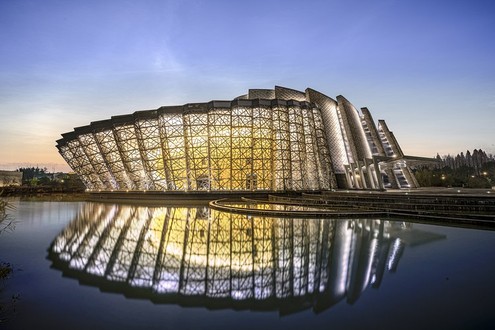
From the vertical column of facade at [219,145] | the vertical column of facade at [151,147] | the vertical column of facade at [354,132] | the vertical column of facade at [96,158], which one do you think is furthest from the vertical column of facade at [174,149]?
the vertical column of facade at [354,132]

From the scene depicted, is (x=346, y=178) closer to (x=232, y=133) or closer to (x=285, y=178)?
(x=285, y=178)

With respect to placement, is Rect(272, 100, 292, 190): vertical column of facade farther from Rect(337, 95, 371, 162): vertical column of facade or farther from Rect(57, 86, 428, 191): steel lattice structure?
Rect(337, 95, 371, 162): vertical column of facade

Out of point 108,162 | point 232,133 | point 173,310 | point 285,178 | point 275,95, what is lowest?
point 173,310

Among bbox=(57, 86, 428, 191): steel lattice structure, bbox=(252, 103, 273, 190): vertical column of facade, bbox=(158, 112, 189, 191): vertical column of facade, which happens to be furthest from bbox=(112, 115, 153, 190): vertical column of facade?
bbox=(252, 103, 273, 190): vertical column of facade

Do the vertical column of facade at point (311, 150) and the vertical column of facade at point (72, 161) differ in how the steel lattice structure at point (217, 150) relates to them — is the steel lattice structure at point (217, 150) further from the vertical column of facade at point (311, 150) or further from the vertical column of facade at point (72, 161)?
the vertical column of facade at point (72, 161)

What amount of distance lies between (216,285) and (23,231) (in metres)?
13.3

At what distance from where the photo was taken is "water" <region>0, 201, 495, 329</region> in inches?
190

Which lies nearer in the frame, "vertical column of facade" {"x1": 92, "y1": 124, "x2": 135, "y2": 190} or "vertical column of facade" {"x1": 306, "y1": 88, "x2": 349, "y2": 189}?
"vertical column of facade" {"x1": 92, "y1": 124, "x2": 135, "y2": 190}

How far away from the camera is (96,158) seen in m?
44.3

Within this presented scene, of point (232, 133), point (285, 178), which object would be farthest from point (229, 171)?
point (285, 178)

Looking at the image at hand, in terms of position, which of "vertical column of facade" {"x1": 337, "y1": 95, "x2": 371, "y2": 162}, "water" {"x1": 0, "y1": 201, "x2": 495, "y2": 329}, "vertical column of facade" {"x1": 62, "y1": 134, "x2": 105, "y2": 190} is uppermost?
"vertical column of facade" {"x1": 337, "y1": 95, "x2": 371, "y2": 162}

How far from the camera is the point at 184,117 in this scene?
127 feet

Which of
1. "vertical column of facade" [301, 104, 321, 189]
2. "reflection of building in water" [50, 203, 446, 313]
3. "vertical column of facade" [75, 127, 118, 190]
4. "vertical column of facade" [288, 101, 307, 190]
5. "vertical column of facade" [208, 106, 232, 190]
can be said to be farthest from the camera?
"vertical column of facade" [301, 104, 321, 189]

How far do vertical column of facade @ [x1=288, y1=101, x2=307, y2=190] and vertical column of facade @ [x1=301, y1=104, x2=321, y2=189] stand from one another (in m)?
1.20
